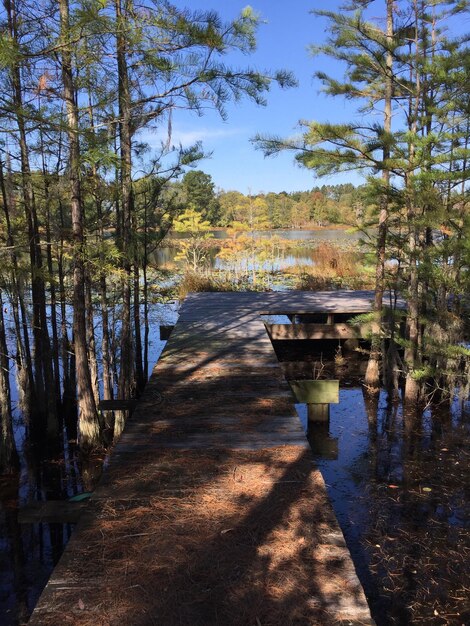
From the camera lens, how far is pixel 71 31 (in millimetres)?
3574

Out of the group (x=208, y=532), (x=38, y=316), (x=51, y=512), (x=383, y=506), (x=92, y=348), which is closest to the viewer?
(x=208, y=532)

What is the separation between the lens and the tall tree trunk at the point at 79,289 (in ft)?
17.1

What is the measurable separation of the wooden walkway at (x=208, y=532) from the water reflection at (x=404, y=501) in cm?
113

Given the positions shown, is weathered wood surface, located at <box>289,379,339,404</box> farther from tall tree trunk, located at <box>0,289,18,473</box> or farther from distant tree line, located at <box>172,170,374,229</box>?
distant tree line, located at <box>172,170,374,229</box>

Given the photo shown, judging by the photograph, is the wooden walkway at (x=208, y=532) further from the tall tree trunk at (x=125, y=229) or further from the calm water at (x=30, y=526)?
the tall tree trunk at (x=125, y=229)

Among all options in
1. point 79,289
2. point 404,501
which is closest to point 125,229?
point 79,289

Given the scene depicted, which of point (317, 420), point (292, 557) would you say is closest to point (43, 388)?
point (317, 420)

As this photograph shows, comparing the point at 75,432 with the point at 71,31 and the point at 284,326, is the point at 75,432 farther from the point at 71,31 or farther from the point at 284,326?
the point at 71,31

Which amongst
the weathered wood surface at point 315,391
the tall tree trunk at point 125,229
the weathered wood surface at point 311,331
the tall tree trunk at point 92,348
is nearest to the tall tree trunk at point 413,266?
the weathered wood surface at point 315,391

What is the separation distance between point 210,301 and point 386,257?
5.42 m

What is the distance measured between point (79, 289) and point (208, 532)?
3.92m

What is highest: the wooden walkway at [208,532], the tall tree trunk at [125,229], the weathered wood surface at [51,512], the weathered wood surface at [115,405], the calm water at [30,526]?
the tall tree trunk at [125,229]

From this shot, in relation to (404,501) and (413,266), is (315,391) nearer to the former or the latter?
(404,501)

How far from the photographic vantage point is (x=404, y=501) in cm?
496
